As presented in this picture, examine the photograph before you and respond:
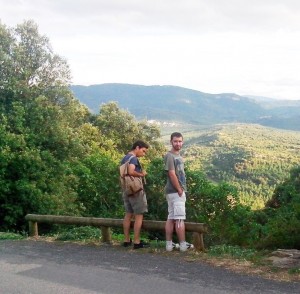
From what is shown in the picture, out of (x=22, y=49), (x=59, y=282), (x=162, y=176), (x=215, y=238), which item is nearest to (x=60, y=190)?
(x=162, y=176)

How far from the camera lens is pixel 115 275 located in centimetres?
686

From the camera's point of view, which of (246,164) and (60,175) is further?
(246,164)

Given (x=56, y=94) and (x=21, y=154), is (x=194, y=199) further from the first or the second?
(x=56, y=94)

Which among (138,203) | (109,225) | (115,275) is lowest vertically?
(115,275)

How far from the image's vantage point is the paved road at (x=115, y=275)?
610 centimetres

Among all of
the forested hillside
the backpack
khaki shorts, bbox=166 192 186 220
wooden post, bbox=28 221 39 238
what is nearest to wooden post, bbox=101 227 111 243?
the backpack

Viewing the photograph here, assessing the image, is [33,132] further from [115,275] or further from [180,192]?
[115,275]

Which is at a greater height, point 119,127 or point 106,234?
point 119,127

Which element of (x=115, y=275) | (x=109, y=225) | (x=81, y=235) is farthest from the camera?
(x=81, y=235)

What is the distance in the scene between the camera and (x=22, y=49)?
24.6m

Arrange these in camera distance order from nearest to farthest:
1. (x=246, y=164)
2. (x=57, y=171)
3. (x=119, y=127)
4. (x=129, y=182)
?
1. (x=129, y=182)
2. (x=57, y=171)
3. (x=119, y=127)
4. (x=246, y=164)

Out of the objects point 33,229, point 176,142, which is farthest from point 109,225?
point 33,229

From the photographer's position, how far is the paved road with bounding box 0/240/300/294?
20.0ft

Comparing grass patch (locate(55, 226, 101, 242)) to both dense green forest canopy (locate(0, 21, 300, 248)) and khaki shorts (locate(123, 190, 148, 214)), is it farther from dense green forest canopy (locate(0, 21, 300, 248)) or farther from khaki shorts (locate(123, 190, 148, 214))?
dense green forest canopy (locate(0, 21, 300, 248))
